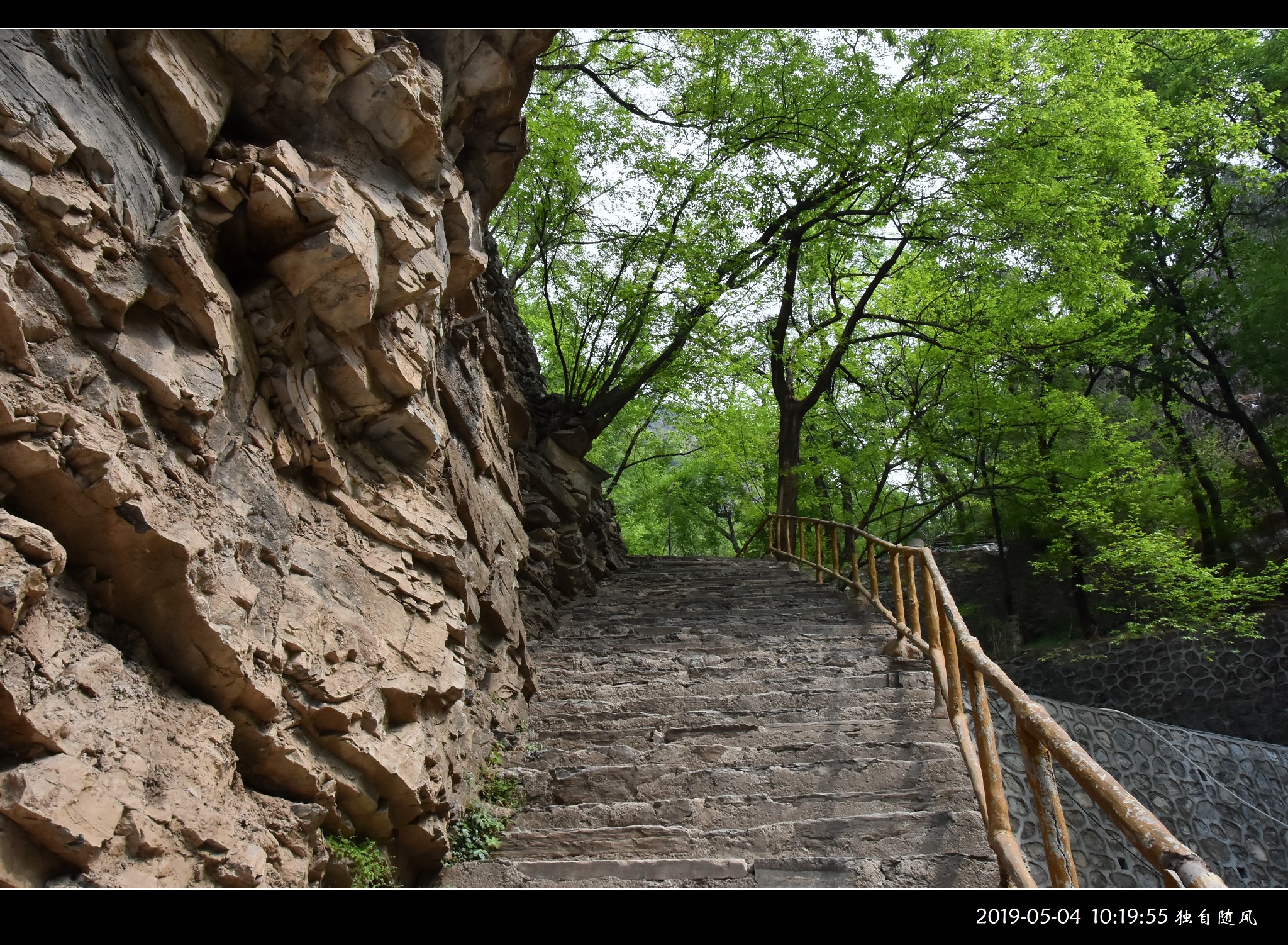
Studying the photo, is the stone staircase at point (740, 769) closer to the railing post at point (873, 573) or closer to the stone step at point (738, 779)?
the stone step at point (738, 779)

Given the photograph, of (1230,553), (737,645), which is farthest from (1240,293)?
(737,645)

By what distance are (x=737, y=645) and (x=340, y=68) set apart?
6133mm

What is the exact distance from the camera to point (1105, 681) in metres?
14.2

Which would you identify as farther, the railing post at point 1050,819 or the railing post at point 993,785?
the railing post at point 993,785

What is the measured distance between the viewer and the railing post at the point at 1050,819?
3098mm

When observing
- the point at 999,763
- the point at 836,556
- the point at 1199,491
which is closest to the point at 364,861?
the point at 999,763

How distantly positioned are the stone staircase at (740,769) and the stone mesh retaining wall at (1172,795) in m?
2.49

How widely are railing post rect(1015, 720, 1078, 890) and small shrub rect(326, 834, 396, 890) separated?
3.35 meters

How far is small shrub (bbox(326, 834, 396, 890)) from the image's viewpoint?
14.0ft

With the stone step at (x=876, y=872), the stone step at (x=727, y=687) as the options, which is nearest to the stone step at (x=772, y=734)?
the stone step at (x=727, y=687)

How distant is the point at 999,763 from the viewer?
16.7ft

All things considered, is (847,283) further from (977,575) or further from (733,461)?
(977,575)

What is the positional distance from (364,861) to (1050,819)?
343 centimetres

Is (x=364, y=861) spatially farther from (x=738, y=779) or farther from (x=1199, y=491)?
(x=1199, y=491)
